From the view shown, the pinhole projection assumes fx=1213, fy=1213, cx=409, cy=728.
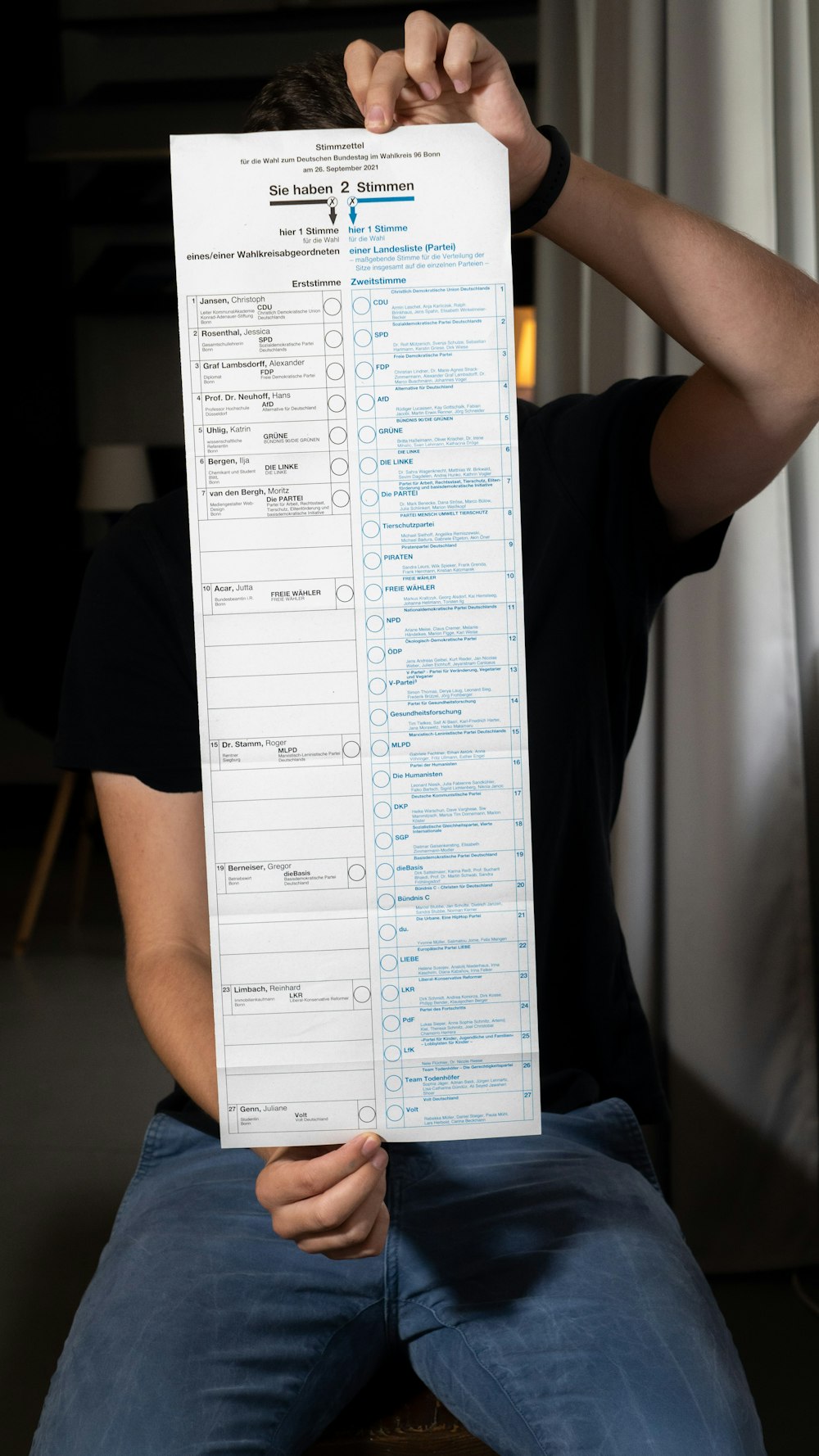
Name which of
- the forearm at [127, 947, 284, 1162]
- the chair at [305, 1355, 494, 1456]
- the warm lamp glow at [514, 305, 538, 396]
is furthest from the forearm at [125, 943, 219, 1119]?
the warm lamp glow at [514, 305, 538, 396]

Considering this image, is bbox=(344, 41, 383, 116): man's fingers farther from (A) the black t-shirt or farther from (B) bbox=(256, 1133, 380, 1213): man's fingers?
(B) bbox=(256, 1133, 380, 1213): man's fingers

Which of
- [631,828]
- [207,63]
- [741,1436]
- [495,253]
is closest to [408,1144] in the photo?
[741,1436]

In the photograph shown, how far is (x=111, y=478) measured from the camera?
181 inches

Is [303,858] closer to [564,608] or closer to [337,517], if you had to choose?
[337,517]

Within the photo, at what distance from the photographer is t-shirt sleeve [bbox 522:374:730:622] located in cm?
101

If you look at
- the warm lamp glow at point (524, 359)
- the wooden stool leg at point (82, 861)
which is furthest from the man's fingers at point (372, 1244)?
the wooden stool leg at point (82, 861)

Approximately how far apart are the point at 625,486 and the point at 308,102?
383mm

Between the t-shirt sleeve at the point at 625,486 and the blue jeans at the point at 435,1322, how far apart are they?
0.48 metres

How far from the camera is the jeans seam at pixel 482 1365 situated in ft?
2.39

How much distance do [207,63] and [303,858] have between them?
509 centimetres

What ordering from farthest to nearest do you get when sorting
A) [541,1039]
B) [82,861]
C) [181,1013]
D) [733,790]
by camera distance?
[82,861], [733,790], [541,1039], [181,1013]

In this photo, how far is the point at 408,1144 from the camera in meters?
0.89

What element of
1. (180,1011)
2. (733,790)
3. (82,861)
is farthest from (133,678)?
(82,861)

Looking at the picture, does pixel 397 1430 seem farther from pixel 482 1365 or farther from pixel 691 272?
pixel 691 272
